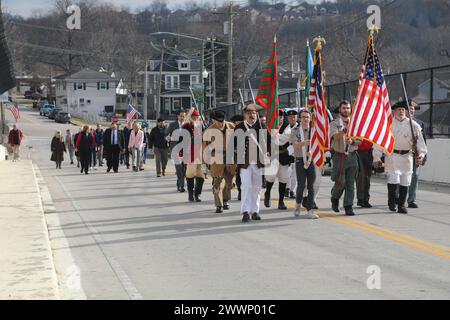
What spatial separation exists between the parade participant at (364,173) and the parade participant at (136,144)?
1586cm

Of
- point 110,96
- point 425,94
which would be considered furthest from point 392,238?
point 110,96

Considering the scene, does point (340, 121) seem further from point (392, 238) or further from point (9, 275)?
point (9, 275)

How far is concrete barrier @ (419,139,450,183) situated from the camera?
22.7m

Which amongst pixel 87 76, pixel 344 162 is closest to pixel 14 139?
pixel 344 162

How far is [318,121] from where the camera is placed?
1484cm

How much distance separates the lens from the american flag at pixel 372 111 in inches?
588

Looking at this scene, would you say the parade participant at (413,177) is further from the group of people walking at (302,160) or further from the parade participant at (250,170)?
the parade participant at (250,170)

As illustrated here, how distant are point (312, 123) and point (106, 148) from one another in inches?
684

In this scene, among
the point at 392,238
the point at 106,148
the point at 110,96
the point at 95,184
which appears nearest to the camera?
the point at 392,238

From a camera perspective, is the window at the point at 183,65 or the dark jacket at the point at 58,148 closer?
the dark jacket at the point at 58,148

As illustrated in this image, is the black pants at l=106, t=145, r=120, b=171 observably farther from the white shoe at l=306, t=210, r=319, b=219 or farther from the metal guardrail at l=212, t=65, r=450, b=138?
the white shoe at l=306, t=210, r=319, b=219

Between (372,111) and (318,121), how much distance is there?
104 cm

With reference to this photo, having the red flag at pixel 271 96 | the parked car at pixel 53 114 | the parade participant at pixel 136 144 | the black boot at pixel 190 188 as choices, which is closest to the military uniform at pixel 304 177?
the red flag at pixel 271 96
